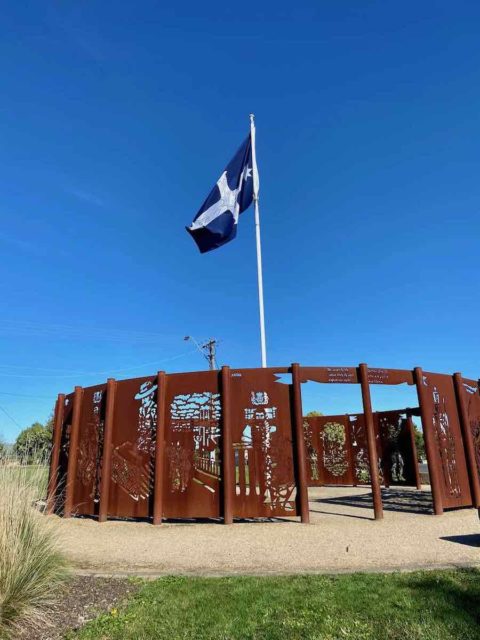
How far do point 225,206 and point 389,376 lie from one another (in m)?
6.11

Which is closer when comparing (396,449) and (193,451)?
(193,451)

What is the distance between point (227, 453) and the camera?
27.2 feet

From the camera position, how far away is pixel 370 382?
9.17 metres

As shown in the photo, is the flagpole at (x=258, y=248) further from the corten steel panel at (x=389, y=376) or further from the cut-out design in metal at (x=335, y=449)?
the cut-out design in metal at (x=335, y=449)

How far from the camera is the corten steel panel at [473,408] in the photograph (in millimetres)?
10352

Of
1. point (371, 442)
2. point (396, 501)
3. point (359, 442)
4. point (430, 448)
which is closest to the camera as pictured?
point (371, 442)

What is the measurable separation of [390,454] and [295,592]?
11.0 meters

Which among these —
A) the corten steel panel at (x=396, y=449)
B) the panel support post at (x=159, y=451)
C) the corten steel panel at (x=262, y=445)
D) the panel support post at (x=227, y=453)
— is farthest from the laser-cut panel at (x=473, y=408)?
the panel support post at (x=159, y=451)

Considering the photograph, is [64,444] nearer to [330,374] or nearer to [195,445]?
[195,445]

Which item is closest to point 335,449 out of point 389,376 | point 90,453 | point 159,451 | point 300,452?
point 389,376

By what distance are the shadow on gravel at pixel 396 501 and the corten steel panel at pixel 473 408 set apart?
1750 millimetres

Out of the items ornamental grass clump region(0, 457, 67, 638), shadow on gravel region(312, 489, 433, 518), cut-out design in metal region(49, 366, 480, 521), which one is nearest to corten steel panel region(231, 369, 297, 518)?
cut-out design in metal region(49, 366, 480, 521)

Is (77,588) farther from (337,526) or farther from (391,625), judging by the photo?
(337,526)

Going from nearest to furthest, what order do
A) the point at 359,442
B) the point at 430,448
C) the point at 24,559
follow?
the point at 24,559 < the point at 430,448 < the point at 359,442
